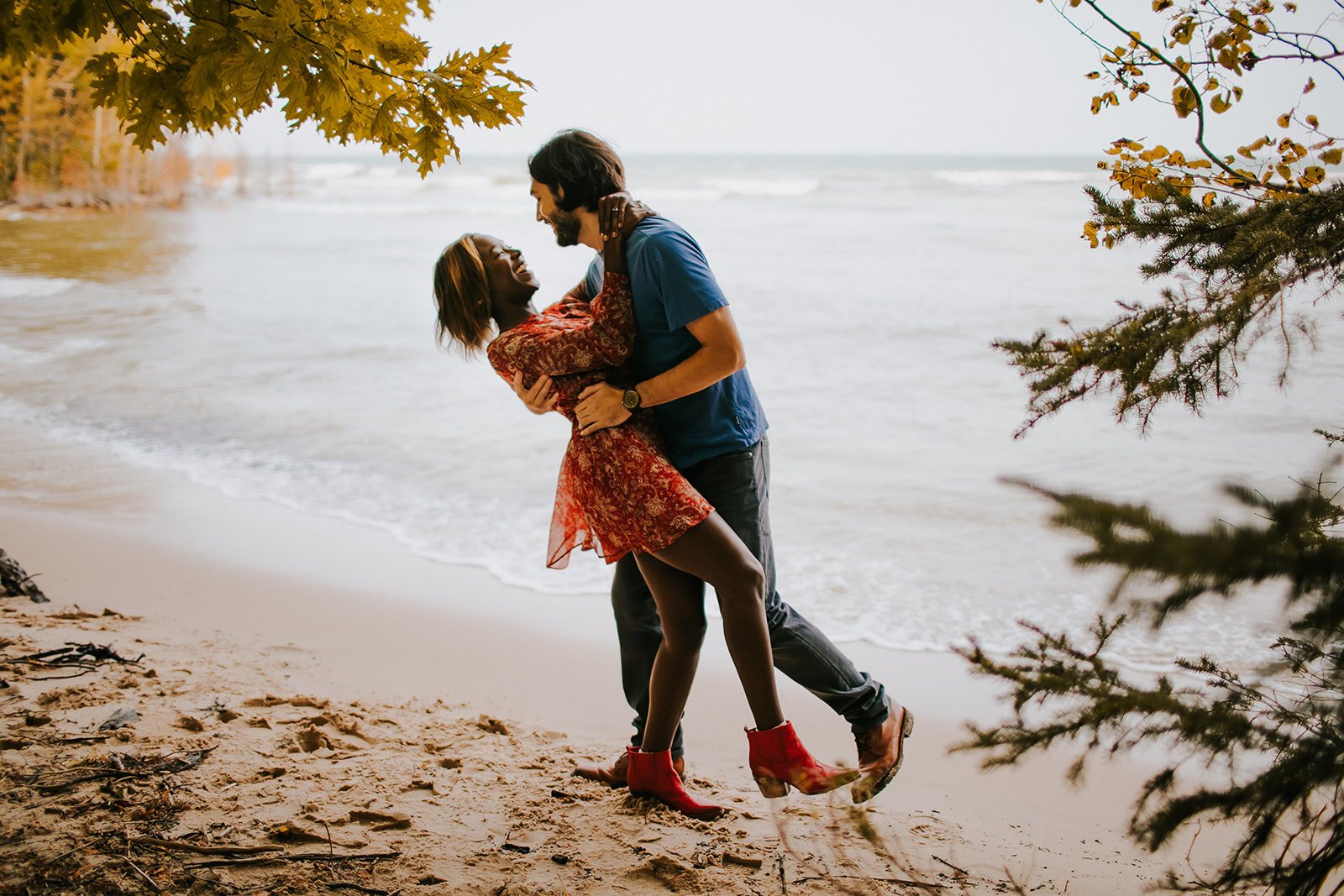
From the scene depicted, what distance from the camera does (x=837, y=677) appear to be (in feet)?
8.52

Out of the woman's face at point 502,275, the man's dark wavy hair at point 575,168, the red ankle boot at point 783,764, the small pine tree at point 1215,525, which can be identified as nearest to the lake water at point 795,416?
the small pine tree at point 1215,525

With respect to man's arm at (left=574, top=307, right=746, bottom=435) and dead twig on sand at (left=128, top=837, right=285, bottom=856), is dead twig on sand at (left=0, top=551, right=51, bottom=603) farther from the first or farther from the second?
man's arm at (left=574, top=307, right=746, bottom=435)

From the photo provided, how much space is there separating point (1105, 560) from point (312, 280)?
58.2 feet

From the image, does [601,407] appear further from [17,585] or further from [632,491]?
[17,585]

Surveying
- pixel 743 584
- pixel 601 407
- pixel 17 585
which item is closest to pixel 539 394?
pixel 601 407

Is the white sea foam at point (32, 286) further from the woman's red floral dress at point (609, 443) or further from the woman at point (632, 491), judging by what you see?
the woman's red floral dress at point (609, 443)

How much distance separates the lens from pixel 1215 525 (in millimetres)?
1230

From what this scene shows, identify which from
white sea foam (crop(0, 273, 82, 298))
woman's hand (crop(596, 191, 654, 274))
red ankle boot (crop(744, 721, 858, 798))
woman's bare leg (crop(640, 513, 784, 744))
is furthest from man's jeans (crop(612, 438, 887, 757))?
white sea foam (crop(0, 273, 82, 298))

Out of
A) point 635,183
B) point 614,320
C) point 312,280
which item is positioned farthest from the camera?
point 635,183

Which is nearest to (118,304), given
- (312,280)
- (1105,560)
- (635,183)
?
(312,280)

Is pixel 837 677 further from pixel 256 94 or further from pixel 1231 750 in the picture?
pixel 256 94

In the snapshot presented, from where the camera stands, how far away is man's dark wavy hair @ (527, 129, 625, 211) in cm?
230

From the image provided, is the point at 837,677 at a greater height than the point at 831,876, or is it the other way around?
the point at 837,677

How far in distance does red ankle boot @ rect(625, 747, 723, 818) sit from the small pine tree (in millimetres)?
936
